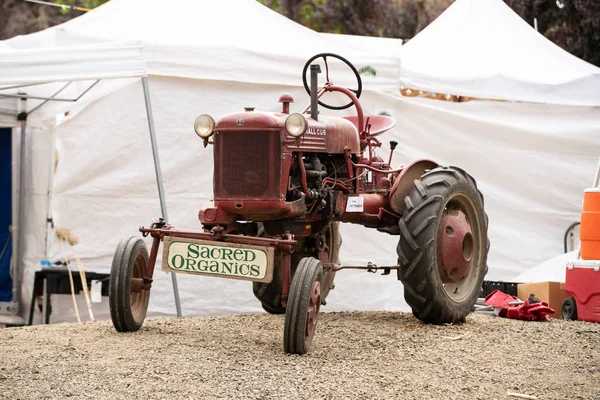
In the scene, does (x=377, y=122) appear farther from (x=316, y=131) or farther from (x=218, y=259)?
(x=218, y=259)

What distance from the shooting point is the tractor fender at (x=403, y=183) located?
7.15 meters

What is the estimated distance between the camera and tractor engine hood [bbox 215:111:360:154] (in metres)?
6.02

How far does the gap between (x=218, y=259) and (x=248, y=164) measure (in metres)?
0.63

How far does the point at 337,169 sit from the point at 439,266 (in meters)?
1.01

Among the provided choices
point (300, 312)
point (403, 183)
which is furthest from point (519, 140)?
point (300, 312)

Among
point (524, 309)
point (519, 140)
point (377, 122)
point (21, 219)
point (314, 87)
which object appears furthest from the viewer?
point (519, 140)

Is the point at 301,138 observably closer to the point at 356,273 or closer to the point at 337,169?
the point at 337,169

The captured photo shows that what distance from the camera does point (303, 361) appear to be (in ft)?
17.4

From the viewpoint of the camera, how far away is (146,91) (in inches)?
312

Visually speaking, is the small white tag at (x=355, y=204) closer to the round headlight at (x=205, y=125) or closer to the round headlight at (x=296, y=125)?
the round headlight at (x=296, y=125)

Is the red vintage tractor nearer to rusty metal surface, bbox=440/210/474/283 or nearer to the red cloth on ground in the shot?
rusty metal surface, bbox=440/210/474/283

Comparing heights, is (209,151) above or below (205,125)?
below

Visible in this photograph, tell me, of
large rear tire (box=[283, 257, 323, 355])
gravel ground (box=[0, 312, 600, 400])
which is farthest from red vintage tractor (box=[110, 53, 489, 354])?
gravel ground (box=[0, 312, 600, 400])

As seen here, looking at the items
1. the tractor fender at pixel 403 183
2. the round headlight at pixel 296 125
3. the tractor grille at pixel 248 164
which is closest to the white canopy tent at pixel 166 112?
the tractor fender at pixel 403 183
